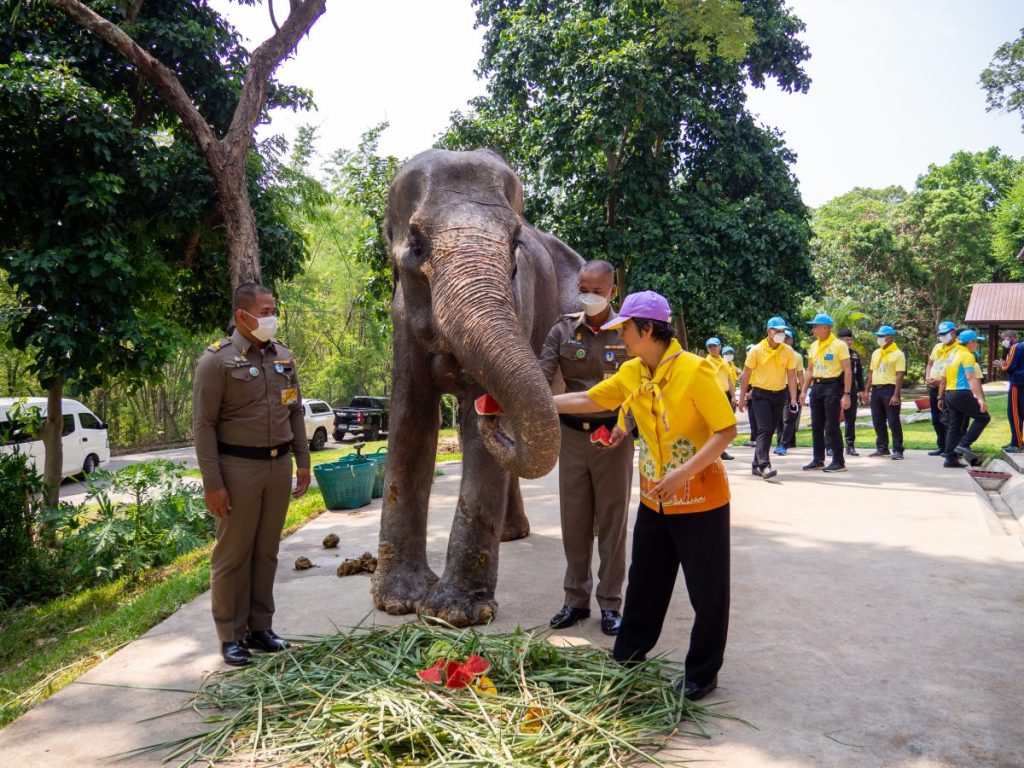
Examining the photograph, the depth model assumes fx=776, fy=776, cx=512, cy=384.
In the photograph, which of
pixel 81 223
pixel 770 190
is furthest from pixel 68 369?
pixel 770 190

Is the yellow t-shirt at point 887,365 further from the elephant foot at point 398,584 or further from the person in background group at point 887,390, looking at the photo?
the elephant foot at point 398,584

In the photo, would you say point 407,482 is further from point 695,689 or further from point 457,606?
point 695,689

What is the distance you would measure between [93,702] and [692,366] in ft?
10.7

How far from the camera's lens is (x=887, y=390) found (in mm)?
11617

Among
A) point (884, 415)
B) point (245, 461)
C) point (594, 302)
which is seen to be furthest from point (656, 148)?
point (245, 461)

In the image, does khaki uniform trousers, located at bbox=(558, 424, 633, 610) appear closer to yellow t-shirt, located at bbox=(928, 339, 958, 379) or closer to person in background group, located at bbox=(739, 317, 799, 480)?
person in background group, located at bbox=(739, 317, 799, 480)

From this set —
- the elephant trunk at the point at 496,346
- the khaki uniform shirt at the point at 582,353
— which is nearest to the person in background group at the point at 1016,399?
the khaki uniform shirt at the point at 582,353

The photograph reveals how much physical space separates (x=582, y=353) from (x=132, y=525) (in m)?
6.13

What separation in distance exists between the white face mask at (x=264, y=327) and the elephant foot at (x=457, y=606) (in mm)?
1792

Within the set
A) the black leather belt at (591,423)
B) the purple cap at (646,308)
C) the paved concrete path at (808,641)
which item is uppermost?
Result: the purple cap at (646,308)

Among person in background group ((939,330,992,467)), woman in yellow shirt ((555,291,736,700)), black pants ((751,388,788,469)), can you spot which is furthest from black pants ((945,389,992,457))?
woman in yellow shirt ((555,291,736,700))

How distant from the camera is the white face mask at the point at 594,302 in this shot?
4.52 metres

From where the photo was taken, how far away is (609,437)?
3.96 meters

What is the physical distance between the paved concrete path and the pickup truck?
19.7m
